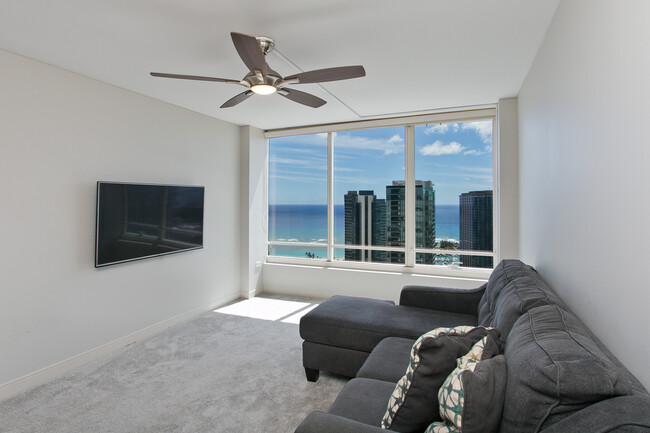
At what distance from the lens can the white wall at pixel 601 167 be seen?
1074 millimetres

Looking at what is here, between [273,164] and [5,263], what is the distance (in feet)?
11.6

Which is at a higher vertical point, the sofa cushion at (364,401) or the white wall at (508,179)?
the white wall at (508,179)

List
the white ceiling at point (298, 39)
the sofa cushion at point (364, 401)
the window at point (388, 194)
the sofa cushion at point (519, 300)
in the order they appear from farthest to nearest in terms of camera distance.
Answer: the window at point (388, 194)
the white ceiling at point (298, 39)
the sofa cushion at point (519, 300)
the sofa cushion at point (364, 401)

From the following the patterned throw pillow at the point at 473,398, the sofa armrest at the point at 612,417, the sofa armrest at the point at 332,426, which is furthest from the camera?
the sofa armrest at the point at 332,426

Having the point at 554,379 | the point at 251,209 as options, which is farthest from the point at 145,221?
the point at 554,379

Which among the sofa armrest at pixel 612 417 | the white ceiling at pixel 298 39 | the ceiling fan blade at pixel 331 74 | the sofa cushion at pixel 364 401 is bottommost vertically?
the sofa cushion at pixel 364 401

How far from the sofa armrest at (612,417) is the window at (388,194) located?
373cm

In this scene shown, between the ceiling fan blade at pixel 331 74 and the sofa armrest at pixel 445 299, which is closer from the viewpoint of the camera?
the ceiling fan blade at pixel 331 74

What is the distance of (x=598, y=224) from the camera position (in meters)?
1.40

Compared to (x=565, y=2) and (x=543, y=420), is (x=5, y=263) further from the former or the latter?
(x=565, y=2)

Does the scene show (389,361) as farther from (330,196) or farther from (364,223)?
(330,196)

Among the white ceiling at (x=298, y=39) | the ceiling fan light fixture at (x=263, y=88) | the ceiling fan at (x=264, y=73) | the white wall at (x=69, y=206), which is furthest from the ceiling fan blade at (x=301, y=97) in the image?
the white wall at (x=69, y=206)

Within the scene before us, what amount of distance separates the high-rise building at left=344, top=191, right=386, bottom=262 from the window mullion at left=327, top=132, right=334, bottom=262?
0.70 feet

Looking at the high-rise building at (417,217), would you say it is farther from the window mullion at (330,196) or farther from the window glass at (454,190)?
the window mullion at (330,196)
